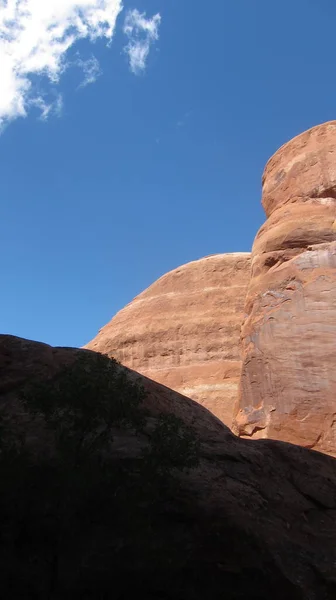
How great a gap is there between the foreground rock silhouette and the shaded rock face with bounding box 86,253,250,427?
672 inches

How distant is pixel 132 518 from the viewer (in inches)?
322

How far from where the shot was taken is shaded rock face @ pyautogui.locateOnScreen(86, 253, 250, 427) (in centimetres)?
3033

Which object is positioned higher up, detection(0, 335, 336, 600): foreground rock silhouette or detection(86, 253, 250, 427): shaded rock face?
detection(86, 253, 250, 427): shaded rock face

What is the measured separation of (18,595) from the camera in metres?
8.91

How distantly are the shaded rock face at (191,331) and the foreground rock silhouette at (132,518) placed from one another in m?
17.1

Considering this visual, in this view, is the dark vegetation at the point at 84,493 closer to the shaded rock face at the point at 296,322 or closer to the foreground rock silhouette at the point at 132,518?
the foreground rock silhouette at the point at 132,518

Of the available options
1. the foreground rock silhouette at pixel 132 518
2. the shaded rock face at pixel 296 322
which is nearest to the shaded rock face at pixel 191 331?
the shaded rock face at pixel 296 322

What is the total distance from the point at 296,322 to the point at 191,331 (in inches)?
662

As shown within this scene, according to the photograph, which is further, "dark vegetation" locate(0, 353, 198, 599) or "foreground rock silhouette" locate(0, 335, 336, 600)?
"foreground rock silhouette" locate(0, 335, 336, 600)

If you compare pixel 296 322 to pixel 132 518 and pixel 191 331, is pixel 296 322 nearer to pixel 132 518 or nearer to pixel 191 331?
pixel 132 518

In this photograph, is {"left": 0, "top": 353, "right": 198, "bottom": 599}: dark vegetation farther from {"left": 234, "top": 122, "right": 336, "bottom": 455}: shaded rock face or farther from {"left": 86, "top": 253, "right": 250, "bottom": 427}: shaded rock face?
{"left": 86, "top": 253, "right": 250, "bottom": 427}: shaded rock face

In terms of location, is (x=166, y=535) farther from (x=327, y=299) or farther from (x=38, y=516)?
(x=327, y=299)

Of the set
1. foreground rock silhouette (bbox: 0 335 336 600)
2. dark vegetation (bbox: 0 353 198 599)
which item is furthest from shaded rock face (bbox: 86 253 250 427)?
dark vegetation (bbox: 0 353 198 599)

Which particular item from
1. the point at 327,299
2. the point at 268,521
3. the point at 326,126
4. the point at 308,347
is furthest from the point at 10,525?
the point at 326,126
